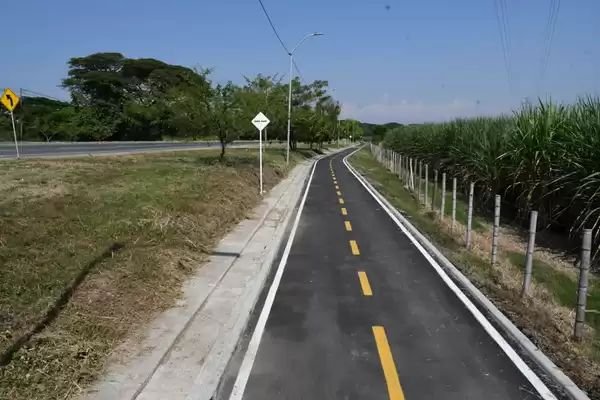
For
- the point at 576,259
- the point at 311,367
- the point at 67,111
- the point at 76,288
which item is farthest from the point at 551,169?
the point at 67,111

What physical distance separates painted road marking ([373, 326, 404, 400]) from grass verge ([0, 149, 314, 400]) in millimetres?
3098

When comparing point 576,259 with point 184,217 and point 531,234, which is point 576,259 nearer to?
point 531,234

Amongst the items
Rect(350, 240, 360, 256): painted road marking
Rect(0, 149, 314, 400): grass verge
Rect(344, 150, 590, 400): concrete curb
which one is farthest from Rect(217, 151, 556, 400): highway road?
Rect(0, 149, 314, 400): grass verge

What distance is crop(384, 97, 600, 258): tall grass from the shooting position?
12797 millimetres

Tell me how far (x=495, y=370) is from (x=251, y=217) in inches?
450

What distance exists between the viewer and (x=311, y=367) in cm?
585

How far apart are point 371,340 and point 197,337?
7.50ft

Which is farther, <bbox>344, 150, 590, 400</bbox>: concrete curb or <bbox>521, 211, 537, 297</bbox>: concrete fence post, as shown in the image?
<bbox>521, 211, 537, 297</bbox>: concrete fence post

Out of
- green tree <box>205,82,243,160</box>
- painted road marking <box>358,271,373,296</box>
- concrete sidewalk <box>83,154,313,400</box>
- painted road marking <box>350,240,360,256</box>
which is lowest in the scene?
painted road marking <box>350,240,360,256</box>

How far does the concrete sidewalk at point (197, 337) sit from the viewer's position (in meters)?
5.22

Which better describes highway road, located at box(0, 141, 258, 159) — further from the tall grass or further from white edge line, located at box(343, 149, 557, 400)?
white edge line, located at box(343, 149, 557, 400)

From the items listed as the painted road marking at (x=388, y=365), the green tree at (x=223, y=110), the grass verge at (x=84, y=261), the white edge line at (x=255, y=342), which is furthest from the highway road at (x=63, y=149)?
the painted road marking at (x=388, y=365)

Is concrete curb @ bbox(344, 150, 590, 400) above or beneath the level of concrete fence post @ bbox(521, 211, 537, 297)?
Answer: beneath

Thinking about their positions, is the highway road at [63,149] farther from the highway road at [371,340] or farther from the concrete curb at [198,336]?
the highway road at [371,340]
